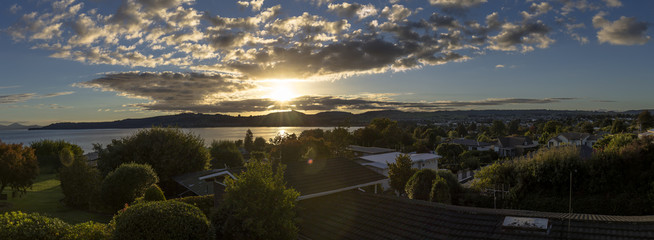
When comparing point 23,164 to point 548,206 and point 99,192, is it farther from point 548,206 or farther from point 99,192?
point 548,206

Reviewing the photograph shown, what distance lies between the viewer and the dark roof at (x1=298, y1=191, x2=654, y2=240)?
291 inches

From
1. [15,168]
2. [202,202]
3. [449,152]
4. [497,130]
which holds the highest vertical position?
[15,168]

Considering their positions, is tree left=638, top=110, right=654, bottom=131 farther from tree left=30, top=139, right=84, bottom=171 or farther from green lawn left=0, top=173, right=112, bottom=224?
tree left=30, top=139, right=84, bottom=171

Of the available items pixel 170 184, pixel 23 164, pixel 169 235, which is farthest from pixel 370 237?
pixel 23 164

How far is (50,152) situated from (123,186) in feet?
161

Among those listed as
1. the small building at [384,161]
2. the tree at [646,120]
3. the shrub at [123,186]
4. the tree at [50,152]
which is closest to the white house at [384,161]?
the small building at [384,161]

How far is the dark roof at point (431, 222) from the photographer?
24.3 ft

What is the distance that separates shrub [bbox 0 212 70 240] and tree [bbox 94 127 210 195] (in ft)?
77.7

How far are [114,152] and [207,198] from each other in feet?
60.9

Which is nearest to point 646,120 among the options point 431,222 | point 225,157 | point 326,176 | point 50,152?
point 225,157

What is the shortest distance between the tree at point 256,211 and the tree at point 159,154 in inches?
932

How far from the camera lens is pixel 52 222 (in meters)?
9.06

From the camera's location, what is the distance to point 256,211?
33.8 ft

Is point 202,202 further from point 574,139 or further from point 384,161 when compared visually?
point 574,139
